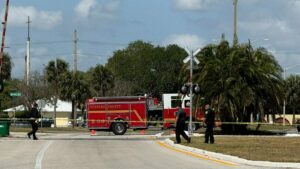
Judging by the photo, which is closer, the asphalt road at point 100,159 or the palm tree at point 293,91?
the asphalt road at point 100,159

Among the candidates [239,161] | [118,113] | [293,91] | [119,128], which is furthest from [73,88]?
[239,161]

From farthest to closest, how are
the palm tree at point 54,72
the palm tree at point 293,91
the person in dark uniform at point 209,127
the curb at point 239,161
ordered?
the palm tree at point 293,91, the palm tree at point 54,72, the person in dark uniform at point 209,127, the curb at point 239,161

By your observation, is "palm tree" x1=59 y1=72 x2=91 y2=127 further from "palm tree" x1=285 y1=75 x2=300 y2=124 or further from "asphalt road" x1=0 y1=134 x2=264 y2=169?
"asphalt road" x1=0 y1=134 x2=264 y2=169

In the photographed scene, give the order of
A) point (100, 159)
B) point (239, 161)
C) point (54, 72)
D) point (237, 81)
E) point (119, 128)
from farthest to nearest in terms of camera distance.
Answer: point (54, 72), point (119, 128), point (237, 81), point (100, 159), point (239, 161)

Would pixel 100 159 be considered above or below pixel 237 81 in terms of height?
below

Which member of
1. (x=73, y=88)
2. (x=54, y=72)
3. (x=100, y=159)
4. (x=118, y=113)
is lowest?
(x=100, y=159)

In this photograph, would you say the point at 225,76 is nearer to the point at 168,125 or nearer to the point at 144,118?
the point at 144,118

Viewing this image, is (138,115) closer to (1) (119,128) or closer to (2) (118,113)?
(2) (118,113)

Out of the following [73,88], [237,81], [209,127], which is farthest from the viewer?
[73,88]

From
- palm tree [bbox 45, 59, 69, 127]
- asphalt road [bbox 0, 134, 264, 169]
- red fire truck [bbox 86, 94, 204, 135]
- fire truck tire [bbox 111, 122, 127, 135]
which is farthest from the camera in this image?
palm tree [bbox 45, 59, 69, 127]

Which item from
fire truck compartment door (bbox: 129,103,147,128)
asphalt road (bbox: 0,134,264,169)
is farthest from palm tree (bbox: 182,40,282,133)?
asphalt road (bbox: 0,134,264,169)

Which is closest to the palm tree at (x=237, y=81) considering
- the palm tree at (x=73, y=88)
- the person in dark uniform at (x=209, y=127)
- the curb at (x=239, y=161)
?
the person in dark uniform at (x=209, y=127)

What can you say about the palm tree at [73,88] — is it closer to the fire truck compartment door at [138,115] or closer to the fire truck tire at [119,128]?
the fire truck compartment door at [138,115]

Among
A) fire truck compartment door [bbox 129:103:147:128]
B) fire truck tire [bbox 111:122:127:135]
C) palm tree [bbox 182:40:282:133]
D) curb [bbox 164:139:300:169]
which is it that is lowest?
curb [bbox 164:139:300:169]
